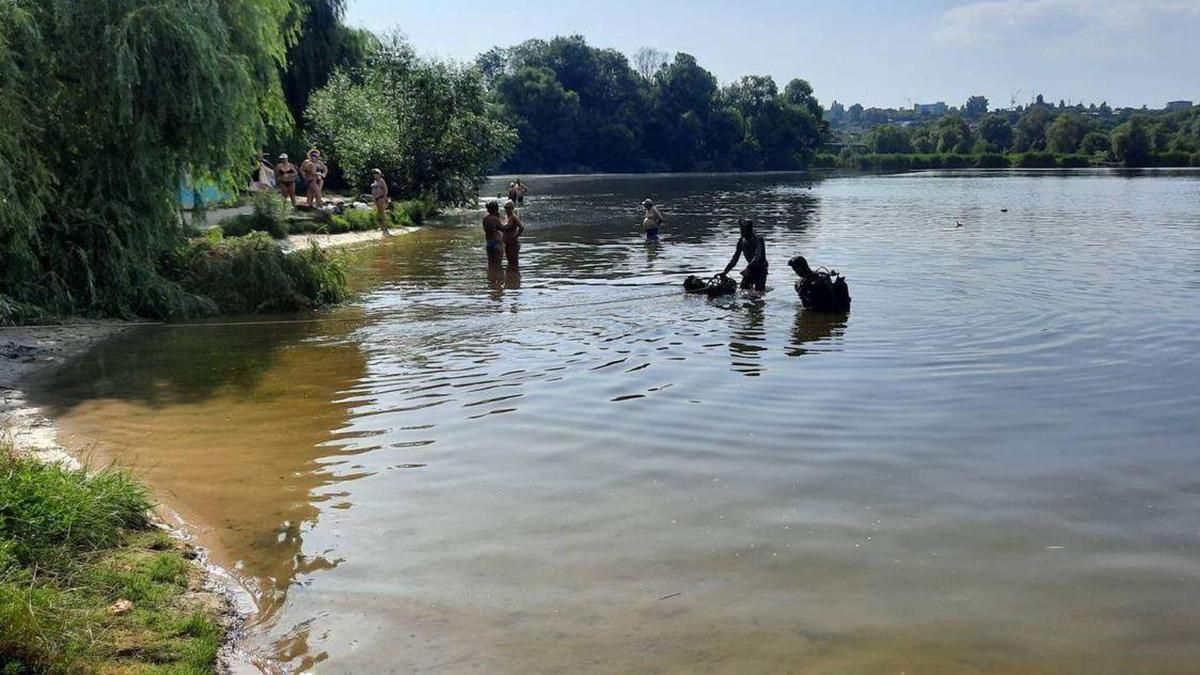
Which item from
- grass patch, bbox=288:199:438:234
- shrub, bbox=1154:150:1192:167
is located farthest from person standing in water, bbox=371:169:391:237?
shrub, bbox=1154:150:1192:167

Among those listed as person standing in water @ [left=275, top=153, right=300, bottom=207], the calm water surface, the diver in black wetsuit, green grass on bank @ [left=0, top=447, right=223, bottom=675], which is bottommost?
the calm water surface

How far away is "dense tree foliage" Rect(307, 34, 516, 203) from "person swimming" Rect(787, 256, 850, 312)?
27555 mm

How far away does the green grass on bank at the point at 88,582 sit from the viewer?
14.8 ft

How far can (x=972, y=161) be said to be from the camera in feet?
464

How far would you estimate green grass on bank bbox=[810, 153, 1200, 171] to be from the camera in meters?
120

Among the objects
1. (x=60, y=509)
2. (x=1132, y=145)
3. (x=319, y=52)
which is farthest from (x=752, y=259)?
(x=1132, y=145)

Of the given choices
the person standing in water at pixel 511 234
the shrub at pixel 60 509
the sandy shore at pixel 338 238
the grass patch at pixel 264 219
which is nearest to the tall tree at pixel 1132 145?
the sandy shore at pixel 338 238

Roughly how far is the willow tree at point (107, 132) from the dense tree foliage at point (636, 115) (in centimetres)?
11689

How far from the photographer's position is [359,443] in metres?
9.16

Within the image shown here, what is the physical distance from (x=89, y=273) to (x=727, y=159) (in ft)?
439

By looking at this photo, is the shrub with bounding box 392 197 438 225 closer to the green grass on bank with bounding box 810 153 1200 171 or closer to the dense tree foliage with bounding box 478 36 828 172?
the dense tree foliage with bounding box 478 36 828 172

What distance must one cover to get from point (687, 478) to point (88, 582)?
A: 449 centimetres

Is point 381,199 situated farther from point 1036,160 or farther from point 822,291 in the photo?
point 1036,160

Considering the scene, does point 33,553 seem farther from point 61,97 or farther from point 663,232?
point 663,232
